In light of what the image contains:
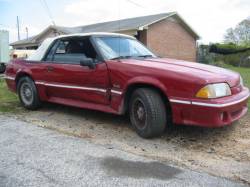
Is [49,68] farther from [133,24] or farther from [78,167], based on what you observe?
[133,24]

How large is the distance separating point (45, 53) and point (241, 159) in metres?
4.11

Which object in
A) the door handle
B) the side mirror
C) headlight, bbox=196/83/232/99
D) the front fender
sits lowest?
headlight, bbox=196/83/232/99

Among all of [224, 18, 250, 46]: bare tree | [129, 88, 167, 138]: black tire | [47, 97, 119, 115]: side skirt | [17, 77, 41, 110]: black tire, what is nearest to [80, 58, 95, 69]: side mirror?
[47, 97, 119, 115]: side skirt

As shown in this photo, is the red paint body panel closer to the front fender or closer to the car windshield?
the front fender

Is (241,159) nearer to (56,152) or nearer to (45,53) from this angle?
(56,152)

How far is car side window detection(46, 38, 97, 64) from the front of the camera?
19.8ft

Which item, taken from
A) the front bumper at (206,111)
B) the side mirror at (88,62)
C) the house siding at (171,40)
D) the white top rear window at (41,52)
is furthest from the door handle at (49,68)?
the house siding at (171,40)

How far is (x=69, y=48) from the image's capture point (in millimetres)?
6426

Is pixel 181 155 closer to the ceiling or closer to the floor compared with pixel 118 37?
closer to the floor

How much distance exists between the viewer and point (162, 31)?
28047 millimetres

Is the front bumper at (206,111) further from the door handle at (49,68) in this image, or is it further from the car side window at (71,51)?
the door handle at (49,68)

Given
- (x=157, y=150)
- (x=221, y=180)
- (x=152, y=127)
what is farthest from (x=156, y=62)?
(x=221, y=180)

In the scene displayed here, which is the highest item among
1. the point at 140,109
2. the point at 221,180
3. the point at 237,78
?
the point at 237,78

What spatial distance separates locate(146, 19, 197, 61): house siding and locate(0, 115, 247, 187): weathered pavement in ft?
73.1
